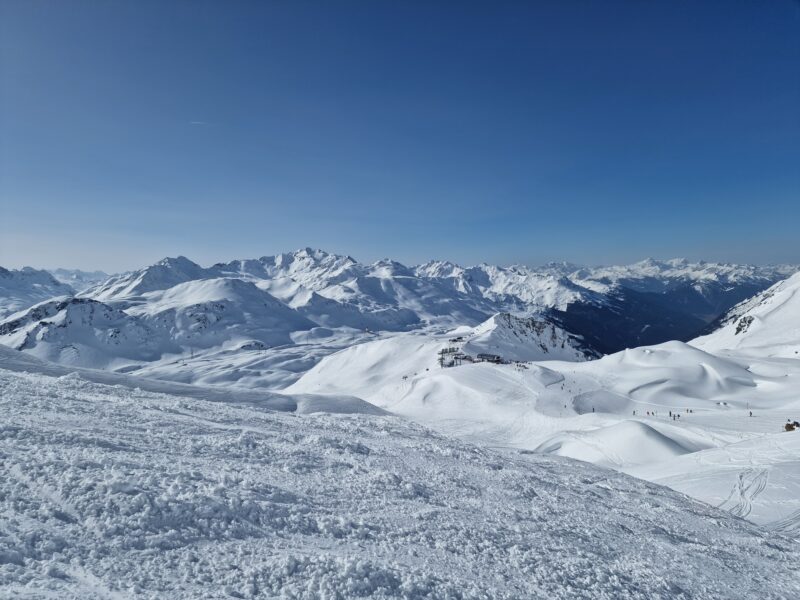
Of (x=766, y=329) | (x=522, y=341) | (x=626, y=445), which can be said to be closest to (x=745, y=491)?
(x=626, y=445)

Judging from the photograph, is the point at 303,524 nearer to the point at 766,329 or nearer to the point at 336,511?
the point at 336,511

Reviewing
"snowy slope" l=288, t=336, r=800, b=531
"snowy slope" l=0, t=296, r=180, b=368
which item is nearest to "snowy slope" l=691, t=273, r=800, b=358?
"snowy slope" l=288, t=336, r=800, b=531

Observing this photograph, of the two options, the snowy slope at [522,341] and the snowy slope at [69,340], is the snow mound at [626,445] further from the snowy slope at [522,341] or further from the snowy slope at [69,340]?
the snowy slope at [69,340]

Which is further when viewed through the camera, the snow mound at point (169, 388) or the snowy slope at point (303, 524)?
the snow mound at point (169, 388)

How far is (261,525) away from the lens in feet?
32.2

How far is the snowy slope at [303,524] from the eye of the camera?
7.86 metres

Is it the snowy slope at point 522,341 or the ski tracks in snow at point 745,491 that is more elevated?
the snowy slope at point 522,341

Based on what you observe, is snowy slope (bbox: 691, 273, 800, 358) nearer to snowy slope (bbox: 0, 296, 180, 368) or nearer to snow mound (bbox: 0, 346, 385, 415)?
snow mound (bbox: 0, 346, 385, 415)

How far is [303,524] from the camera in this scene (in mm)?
10211

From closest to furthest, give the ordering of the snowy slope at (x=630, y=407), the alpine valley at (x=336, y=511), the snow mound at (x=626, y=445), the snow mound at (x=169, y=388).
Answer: the alpine valley at (x=336, y=511) < the snow mound at (x=169, y=388) < the snowy slope at (x=630, y=407) < the snow mound at (x=626, y=445)

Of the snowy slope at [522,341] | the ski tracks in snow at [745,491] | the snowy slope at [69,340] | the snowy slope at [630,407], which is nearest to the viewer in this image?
the ski tracks in snow at [745,491]

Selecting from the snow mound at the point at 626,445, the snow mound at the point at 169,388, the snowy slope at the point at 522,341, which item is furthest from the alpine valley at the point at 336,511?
the snowy slope at the point at 522,341

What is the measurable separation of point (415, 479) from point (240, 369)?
152750 millimetres

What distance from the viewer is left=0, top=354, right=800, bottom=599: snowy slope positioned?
7.86m
